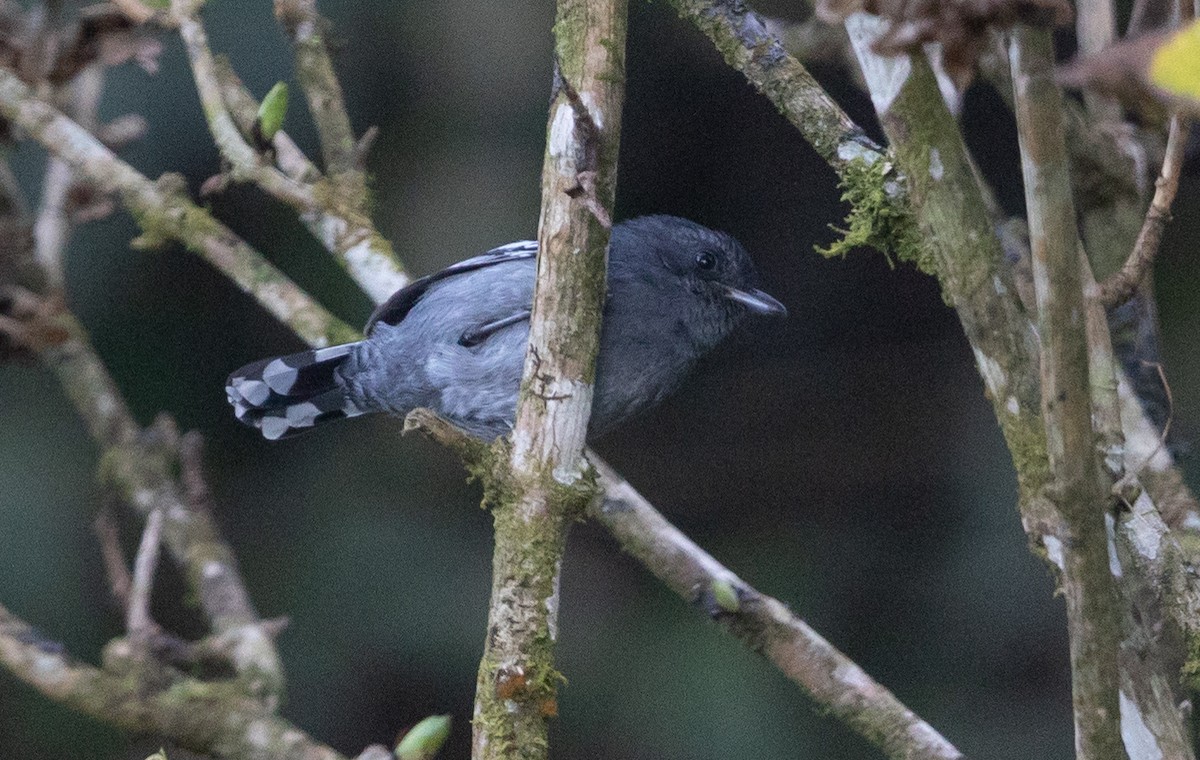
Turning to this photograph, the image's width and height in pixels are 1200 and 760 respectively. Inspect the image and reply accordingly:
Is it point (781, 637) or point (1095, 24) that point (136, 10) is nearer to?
point (781, 637)

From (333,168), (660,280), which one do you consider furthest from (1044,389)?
(333,168)

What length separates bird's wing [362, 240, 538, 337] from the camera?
10.6 ft

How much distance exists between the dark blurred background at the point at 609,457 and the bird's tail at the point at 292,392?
0.49m

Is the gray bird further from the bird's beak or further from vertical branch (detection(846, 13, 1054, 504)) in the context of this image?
vertical branch (detection(846, 13, 1054, 504))

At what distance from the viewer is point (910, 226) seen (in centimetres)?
230

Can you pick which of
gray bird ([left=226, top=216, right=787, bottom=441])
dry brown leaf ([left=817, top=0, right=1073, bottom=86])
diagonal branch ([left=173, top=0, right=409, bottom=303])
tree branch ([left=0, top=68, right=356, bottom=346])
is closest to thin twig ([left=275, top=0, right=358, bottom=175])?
diagonal branch ([left=173, top=0, right=409, bottom=303])

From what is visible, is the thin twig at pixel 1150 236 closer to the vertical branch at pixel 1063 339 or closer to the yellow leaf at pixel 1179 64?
the vertical branch at pixel 1063 339

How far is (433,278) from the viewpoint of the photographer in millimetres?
3295

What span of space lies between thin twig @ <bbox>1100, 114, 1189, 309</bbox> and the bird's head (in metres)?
1.52

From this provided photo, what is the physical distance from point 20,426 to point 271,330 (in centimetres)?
88

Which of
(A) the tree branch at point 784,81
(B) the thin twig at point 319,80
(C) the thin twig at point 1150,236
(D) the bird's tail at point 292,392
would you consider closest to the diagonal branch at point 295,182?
(B) the thin twig at point 319,80

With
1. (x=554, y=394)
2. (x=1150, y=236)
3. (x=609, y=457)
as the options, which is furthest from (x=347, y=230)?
(x=1150, y=236)

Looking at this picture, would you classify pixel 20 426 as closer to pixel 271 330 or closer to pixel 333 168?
pixel 271 330

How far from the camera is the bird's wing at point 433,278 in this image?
322 cm
